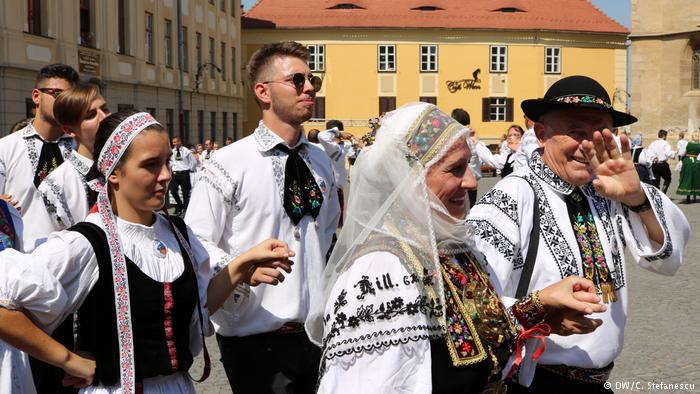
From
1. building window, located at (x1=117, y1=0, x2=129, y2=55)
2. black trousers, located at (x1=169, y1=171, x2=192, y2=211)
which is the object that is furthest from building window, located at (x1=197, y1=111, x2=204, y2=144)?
black trousers, located at (x1=169, y1=171, x2=192, y2=211)

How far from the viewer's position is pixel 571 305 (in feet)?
8.90

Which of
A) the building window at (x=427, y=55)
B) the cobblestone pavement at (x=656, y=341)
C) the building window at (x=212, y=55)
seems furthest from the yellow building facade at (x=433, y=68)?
the cobblestone pavement at (x=656, y=341)

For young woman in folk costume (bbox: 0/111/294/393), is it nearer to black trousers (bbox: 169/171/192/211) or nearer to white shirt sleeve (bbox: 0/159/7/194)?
white shirt sleeve (bbox: 0/159/7/194)

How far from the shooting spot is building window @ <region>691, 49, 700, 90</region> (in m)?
46.8

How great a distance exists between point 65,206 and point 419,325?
268cm

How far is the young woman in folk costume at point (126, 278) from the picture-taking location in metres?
2.73

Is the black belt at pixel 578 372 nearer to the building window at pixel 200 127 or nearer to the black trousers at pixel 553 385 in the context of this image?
the black trousers at pixel 553 385

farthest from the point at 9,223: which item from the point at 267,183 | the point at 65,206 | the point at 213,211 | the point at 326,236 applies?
the point at 326,236

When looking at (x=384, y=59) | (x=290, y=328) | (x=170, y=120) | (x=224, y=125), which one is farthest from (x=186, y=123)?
(x=290, y=328)

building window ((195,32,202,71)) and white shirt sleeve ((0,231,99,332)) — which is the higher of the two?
building window ((195,32,202,71))

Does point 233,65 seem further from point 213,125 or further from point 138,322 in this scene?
point 138,322

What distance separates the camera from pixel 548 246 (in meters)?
3.26

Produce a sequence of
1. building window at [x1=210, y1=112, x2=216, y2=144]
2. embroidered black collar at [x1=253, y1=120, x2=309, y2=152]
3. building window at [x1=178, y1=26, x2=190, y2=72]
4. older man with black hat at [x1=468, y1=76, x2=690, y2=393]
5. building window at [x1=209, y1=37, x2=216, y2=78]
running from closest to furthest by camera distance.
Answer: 1. older man with black hat at [x1=468, y1=76, x2=690, y2=393]
2. embroidered black collar at [x1=253, y1=120, x2=309, y2=152]
3. building window at [x1=178, y1=26, x2=190, y2=72]
4. building window at [x1=209, y1=37, x2=216, y2=78]
5. building window at [x1=210, y1=112, x2=216, y2=144]

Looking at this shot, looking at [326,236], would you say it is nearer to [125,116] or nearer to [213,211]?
[213,211]
